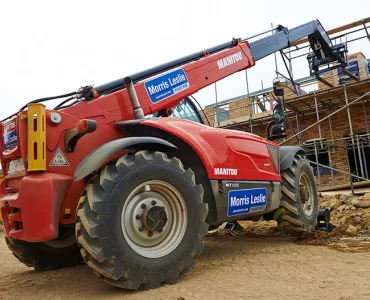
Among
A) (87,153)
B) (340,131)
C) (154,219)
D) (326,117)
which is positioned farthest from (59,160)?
(340,131)

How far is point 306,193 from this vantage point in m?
5.75

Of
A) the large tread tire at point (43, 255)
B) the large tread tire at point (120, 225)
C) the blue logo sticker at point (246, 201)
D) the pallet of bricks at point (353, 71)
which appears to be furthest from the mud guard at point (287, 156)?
the pallet of bricks at point (353, 71)

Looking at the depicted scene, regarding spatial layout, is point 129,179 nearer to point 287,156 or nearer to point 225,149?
point 225,149

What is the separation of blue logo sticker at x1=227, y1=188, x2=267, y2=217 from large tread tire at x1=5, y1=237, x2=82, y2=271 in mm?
2025

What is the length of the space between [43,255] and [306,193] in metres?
3.85

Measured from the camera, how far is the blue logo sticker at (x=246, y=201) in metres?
4.06

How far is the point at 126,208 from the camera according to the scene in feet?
10.4

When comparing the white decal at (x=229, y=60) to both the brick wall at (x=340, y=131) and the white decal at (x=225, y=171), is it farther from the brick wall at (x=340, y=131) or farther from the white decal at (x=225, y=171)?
the brick wall at (x=340, y=131)

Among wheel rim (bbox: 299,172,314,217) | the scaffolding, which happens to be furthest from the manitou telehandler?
the scaffolding

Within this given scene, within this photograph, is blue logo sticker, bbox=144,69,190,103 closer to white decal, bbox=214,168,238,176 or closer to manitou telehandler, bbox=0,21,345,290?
Result: manitou telehandler, bbox=0,21,345,290

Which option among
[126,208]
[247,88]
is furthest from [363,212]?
[247,88]

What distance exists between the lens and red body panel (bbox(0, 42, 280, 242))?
304cm

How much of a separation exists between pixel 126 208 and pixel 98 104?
1.29m

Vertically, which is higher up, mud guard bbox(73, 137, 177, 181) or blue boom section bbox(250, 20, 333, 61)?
blue boom section bbox(250, 20, 333, 61)
